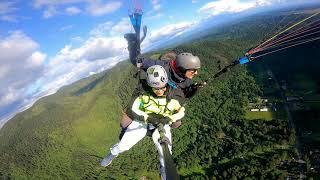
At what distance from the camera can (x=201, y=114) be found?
138250mm

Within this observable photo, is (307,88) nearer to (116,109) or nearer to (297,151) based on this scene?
(297,151)

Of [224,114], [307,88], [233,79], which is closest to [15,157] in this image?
[224,114]

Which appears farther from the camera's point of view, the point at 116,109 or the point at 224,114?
the point at 116,109

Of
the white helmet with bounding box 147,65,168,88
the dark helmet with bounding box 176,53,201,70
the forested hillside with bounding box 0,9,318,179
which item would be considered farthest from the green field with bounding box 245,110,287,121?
the white helmet with bounding box 147,65,168,88

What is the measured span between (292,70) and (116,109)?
89568mm

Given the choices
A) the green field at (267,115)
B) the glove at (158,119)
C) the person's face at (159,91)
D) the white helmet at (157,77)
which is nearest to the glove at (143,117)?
the glove at (158,119)

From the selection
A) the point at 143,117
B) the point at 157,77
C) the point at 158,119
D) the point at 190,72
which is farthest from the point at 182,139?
the point at 157,77

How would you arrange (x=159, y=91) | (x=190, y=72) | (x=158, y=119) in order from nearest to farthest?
(x=158, y=119)
(x=159, y=91)
(x=190, y=72)

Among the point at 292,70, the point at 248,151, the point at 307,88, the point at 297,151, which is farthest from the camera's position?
the point at 292,70

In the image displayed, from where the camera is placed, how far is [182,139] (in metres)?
122

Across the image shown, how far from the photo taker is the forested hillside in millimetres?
95438

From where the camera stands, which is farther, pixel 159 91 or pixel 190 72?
pixel 190 72

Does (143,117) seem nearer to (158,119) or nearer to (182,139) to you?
(158,119)

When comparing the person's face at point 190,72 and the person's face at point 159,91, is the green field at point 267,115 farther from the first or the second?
the person's face at point 159,91
